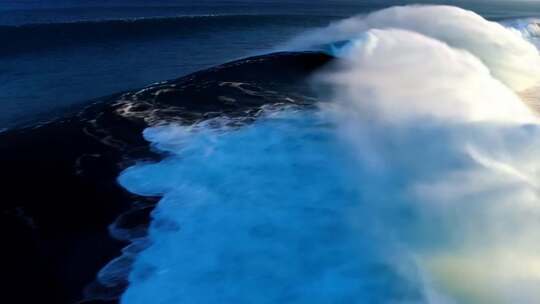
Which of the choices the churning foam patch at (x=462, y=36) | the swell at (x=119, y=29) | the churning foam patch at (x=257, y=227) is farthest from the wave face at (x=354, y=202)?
the swell at (x=119, y=29)

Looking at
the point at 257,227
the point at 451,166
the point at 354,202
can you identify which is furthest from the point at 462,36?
the point at 257,227

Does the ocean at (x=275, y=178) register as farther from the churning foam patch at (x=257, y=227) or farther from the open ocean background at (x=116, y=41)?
the open ocean background at (x=116, y=41)

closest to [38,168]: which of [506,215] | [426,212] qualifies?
[426,212]

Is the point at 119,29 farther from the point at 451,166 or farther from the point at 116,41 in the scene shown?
the point at 451,166

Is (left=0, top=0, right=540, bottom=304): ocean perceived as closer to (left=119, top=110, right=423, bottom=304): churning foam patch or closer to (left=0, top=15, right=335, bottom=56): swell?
(left=119, top=110, right=423, bottom=304): churning foam patch

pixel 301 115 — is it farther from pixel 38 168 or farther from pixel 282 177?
pixel 38 168
